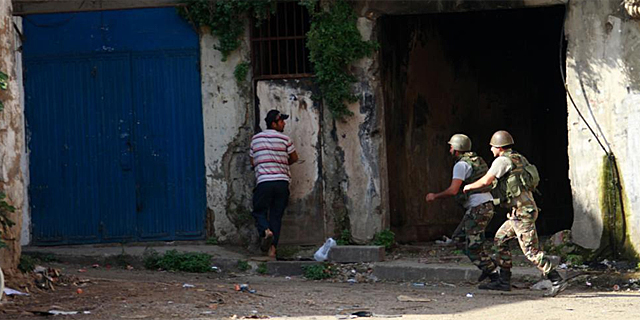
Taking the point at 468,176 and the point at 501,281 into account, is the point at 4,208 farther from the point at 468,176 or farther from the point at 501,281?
the point at 501,281

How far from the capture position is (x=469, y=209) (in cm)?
1029

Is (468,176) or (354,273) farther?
(354,273)

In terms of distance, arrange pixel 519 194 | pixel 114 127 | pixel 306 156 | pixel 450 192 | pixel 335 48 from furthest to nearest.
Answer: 1. pixel 114 127
2. pixel 306 156
3. pixel 335 48
4. pixel 450 192
5. pixel 519 194

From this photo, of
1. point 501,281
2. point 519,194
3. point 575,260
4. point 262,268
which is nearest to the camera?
point 519,194

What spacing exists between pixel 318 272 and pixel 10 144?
3.63 m

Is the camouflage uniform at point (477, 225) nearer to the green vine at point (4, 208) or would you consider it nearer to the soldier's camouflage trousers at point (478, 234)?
the soldier's camouflage trousers at point (478, 234)

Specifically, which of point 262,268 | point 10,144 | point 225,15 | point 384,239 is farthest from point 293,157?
point 10,144

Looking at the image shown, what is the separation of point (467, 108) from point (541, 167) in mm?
1472

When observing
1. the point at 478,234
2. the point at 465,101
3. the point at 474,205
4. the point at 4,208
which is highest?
the point at 465,101

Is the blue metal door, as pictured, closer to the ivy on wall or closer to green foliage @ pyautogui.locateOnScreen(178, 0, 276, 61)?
green foliage @ pyautogui.locateOnScreen(178, 0, 276, 61)

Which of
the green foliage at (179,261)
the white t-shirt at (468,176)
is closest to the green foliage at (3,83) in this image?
the green foliage at (179,261)

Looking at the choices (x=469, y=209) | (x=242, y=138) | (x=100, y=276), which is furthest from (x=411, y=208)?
(x=100, y=276)

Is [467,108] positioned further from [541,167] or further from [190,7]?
[190,7]

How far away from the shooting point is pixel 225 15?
1252 cm
